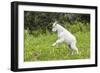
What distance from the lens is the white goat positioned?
1926mm

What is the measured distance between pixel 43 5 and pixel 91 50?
0.54 metres

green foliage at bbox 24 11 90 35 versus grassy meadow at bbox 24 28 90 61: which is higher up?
green foliage at bbox 24 11 90 35

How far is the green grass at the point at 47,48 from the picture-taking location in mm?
1847

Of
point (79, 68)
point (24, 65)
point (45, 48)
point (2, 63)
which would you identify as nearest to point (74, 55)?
point (79, 68)

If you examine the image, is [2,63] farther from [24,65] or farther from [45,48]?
[45,48]

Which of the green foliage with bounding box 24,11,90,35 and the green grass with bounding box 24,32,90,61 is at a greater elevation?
the green foliage with bounding box 24,11,90,35

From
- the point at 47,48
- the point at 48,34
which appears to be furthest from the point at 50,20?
the point at 47,48

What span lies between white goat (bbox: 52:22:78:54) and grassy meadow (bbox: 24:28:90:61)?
0.03m

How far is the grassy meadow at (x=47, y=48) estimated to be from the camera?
1.85 m

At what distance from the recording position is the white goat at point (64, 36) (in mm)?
1926

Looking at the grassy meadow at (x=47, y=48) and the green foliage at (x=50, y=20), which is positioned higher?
the green foliage at (x=50, y=20)

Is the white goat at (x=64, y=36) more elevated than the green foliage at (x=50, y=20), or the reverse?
the green foliage at (x=50, y=20)

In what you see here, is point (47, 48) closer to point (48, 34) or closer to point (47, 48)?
point (47, 48)

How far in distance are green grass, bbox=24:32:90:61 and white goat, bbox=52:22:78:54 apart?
0.10ft
